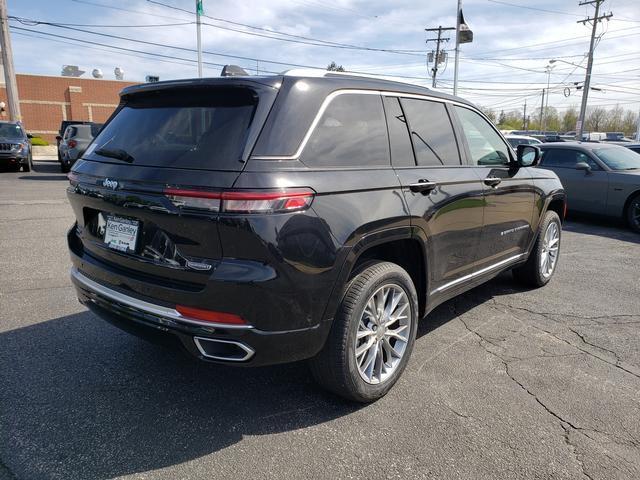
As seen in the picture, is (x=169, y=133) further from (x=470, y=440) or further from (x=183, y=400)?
(x=470, y=440)

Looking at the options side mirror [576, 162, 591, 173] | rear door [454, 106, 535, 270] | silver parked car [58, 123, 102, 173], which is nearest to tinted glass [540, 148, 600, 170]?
side mirror [576, 162, 591, 173]

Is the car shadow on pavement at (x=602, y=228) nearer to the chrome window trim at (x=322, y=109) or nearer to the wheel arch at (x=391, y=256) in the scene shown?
the wheel arch at (x=391, y=256)

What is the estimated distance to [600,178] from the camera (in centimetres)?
942

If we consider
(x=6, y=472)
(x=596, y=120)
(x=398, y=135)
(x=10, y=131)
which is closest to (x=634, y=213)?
(x=398, y=135)

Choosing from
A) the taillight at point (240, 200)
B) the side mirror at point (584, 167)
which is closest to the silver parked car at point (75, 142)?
the side mirror at point (584, 167)

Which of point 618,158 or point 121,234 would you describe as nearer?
point 121,234

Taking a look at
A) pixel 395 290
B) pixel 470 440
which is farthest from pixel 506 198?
pixel 470 440

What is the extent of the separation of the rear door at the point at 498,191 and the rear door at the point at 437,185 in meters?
0.20

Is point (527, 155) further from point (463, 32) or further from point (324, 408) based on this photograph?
point (463, 32)

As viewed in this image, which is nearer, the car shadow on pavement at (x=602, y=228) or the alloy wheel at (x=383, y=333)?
the alloy wheel at (x=383, y=333)

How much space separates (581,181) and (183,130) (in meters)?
9.28

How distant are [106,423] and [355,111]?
2312 mm

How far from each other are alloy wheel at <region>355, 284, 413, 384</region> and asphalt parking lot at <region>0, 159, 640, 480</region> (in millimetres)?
213

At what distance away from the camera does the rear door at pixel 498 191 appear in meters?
4.03
